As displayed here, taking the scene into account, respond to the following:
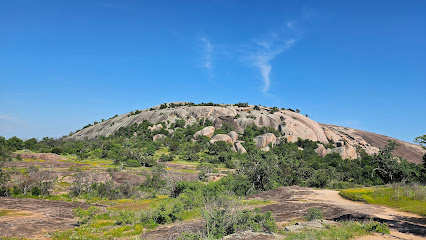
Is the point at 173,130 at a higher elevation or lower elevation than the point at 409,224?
higher

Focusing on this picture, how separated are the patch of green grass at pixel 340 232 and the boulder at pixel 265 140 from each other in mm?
61866

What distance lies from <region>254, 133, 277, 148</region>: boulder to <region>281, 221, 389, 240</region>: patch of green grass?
203ft

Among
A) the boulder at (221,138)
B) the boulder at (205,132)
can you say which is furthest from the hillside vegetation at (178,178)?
the boulder at (205,132)

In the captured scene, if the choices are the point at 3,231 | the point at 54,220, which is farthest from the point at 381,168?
the point at 3,231

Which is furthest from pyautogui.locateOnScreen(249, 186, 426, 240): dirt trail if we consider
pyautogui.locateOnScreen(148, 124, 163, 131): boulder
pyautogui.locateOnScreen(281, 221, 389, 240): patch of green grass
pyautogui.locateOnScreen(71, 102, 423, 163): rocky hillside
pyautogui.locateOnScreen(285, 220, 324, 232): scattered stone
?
pyautogui.locateOnScreen(148, 124, 163, 131): boulder

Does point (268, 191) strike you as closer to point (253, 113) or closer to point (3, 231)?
point (3, 231)

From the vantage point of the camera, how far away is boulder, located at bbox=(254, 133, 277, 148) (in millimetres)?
74619

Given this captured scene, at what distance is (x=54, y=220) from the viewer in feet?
64.2

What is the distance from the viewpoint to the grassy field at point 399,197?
18005 mm

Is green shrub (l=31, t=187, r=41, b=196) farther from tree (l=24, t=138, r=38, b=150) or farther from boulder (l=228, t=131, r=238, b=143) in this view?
boulder (l=228, t=131, r=238, b=143)

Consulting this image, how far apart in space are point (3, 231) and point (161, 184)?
2193cm

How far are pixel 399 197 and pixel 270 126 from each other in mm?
68094

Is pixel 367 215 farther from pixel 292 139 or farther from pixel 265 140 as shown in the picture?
pixel 292 139

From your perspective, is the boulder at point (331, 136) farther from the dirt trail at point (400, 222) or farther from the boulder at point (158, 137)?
the dirt trail at point (400, 222)
